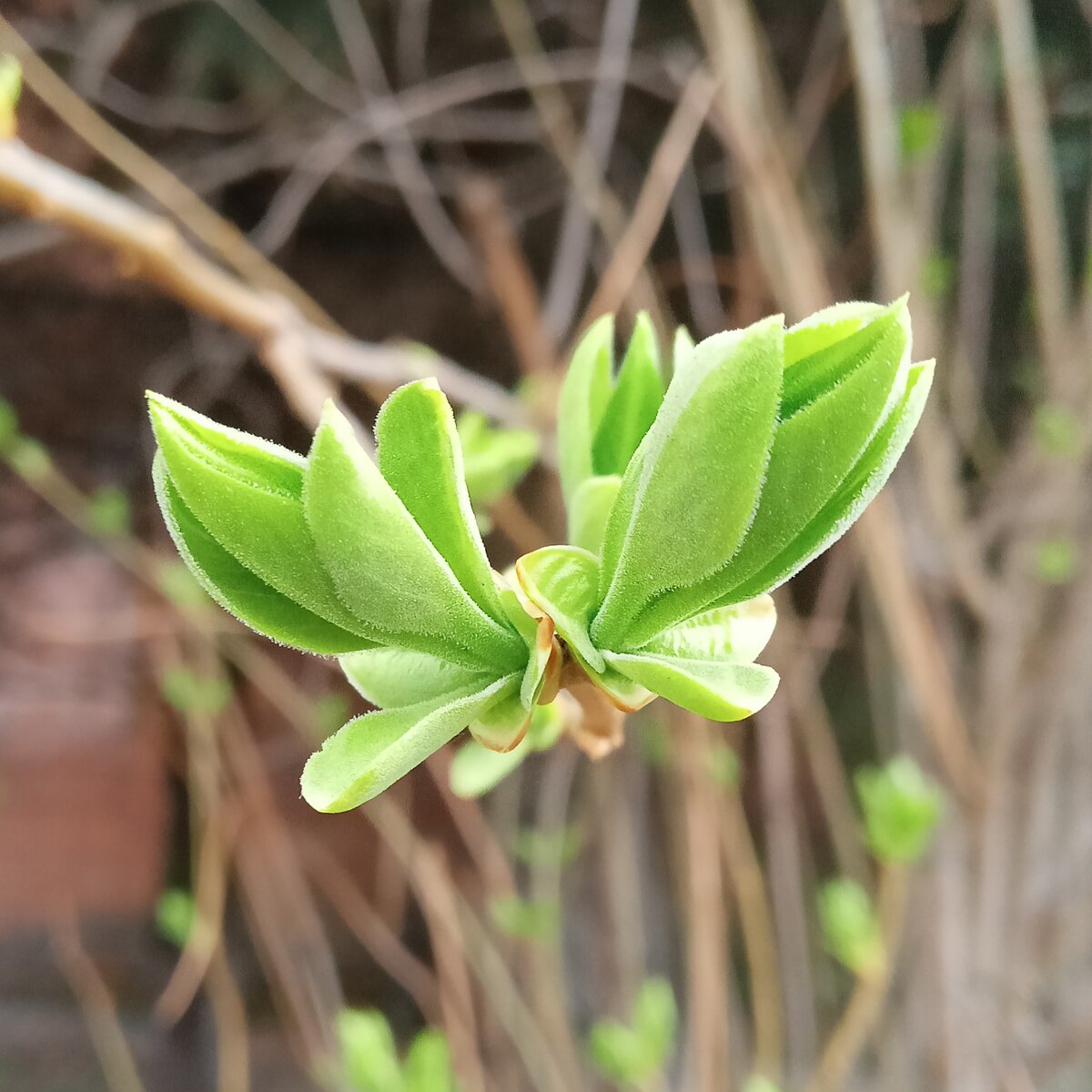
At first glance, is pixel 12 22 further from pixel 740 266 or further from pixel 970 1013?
pixel 970 1013

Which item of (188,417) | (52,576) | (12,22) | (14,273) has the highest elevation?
(12,22)

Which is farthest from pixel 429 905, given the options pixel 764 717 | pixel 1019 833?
pixel 1019 833

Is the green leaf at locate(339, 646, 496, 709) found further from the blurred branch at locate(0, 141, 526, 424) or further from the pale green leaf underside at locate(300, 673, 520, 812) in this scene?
the blurred branch at locate(0, 141, 526, 424)

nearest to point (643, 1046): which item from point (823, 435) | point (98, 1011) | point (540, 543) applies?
point (540, 543)

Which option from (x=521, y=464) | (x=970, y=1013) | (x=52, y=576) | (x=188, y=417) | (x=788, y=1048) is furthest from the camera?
(x=52, y=576)

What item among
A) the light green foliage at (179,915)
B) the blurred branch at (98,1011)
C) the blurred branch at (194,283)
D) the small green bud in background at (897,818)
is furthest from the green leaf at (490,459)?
the blurred branch at (98,1011)

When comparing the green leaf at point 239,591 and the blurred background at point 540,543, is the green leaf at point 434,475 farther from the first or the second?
the blurred background at point 540,543

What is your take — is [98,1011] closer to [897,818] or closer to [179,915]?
[179,915]
